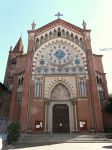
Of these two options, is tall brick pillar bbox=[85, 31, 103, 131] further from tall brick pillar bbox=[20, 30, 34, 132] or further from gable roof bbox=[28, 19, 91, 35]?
tall brick pillar bbox=[20, 30, 34, 132]

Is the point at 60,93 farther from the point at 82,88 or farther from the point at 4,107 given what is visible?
the point at 4,107

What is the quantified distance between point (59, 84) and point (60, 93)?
134 centimetres

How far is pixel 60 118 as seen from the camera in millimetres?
22172

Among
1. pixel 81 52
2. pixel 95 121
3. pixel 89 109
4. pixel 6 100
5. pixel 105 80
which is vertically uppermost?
pixel 81 52

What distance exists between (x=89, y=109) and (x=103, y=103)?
296 centimetres

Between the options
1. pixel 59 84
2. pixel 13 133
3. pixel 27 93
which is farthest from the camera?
pixel 59 84

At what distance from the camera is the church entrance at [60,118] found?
21.5 meters

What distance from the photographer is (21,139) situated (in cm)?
1753

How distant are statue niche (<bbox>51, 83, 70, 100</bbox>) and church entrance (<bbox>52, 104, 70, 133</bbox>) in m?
1.10

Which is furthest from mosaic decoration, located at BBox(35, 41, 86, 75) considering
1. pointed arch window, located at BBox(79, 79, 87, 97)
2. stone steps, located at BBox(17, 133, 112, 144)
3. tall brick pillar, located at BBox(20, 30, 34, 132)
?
stone steps, located at BBox(17, 133, 112, 144)

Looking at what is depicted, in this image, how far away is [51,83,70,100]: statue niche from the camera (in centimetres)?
2291

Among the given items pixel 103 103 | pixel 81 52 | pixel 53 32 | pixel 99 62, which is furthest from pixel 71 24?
pixel 103 103

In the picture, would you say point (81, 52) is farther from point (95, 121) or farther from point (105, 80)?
point (95, 121)

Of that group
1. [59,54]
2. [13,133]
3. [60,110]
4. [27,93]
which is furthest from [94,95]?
[13,133]
